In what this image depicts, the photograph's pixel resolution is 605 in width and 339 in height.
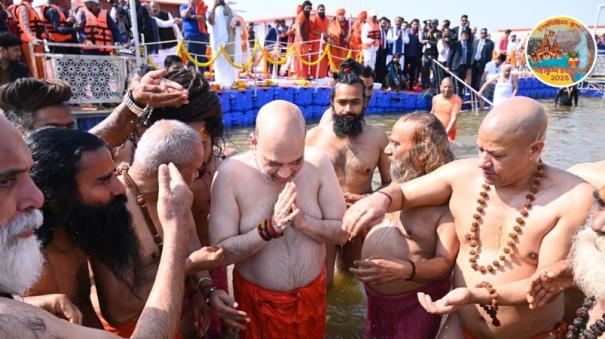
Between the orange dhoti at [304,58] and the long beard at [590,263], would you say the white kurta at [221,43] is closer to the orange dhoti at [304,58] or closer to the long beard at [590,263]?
the orange dhoti at [304,58]

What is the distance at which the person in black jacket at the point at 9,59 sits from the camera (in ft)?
19.6

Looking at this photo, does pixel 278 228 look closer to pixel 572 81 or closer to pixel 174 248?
pixel 174 248

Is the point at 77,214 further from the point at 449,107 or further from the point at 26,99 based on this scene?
the point at 449,107

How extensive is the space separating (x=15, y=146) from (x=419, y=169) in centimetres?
206

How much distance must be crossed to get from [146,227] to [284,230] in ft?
2.31

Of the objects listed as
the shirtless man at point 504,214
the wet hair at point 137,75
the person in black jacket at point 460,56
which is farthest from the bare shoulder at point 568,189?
the person in black jacket at point 460,56

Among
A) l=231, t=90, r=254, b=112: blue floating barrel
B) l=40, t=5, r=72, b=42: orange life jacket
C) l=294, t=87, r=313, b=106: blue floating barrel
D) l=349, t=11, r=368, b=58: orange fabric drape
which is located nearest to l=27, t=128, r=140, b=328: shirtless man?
l=40, t=5, r=72, b=42: orange life jacket

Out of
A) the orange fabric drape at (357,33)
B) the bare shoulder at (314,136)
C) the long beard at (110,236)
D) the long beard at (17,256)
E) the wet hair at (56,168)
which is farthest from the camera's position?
the orange fabric drape at (357,33)

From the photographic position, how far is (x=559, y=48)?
12.3 meters

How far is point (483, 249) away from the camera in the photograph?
229 cm

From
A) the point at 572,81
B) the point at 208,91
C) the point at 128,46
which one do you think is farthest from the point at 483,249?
the point at 572,81

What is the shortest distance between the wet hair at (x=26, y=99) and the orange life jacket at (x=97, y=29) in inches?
238

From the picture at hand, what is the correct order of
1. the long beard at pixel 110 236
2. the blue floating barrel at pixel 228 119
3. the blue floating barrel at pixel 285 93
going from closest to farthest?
the long beard at pixel 110 236
the blue floating barrel at pixel 228 119
the blue floating barrel at pixel 285 93

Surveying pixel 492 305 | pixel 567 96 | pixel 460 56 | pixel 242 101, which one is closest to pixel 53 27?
pixel 242 101
